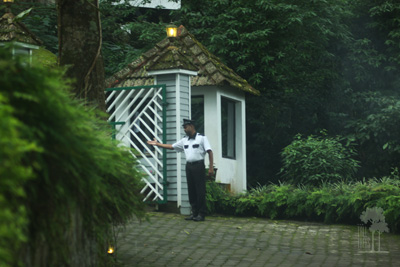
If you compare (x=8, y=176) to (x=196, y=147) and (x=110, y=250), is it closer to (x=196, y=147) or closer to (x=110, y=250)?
(x=110, y=250)

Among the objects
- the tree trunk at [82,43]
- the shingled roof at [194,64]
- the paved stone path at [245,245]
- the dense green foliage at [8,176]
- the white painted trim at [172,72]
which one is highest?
the shingled roof at [194,64]

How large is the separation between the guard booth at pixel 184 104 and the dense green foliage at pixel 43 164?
7394 millimetres

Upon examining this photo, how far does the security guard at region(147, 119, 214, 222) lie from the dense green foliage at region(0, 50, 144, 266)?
7560 mm

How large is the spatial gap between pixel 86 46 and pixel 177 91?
5.49 m

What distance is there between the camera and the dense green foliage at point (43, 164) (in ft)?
11.8

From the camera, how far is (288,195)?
14.0m

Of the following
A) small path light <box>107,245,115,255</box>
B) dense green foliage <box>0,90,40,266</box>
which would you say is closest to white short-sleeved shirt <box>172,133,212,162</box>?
small path light <box>107,245,115,255</box>

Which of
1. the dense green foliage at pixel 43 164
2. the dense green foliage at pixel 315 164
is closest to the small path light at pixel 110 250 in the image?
the dense green foliage at pixel 43 164

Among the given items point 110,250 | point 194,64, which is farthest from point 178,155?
point 110,250

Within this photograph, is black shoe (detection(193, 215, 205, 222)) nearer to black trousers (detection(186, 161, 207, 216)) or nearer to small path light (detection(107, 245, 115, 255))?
black trousers (detection(186, 161, 207, 216))

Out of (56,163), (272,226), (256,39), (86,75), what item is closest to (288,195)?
(272,226)

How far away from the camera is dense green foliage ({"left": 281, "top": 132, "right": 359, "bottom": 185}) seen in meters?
16.8

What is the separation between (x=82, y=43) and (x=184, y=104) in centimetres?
570

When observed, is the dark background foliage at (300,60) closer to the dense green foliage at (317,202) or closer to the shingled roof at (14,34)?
the shingled roof at (14,34)
